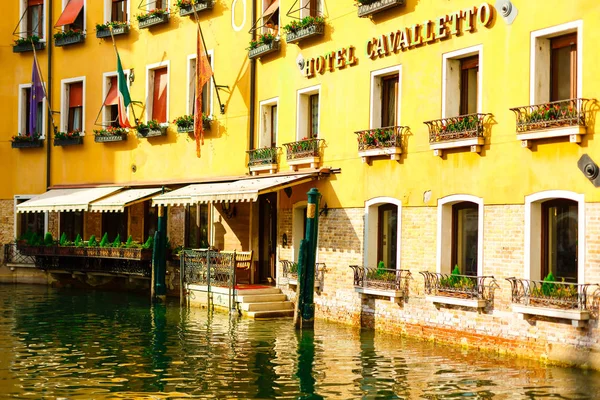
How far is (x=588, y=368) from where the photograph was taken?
12805 mm

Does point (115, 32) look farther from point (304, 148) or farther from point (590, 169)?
point (590, 169)

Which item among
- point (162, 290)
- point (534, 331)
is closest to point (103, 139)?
point (162, 290)

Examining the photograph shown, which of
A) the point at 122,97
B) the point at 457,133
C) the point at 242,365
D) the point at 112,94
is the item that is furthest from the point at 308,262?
the point at 112,94

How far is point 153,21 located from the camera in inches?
968

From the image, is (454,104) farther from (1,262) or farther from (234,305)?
(1,262)

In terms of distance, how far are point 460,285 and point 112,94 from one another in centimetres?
1436

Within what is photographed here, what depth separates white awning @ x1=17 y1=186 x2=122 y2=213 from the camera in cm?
2427

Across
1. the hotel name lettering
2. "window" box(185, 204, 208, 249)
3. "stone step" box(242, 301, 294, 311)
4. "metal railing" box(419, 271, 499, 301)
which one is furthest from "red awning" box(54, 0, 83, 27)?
"metal railing" box(419, 271, 499, 301)

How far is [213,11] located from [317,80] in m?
4.87

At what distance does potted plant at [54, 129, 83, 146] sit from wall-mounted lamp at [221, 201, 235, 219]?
259 inches

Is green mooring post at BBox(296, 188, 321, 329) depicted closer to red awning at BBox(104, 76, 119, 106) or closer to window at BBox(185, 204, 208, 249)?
window at BBox(185, 204, 208, 249)

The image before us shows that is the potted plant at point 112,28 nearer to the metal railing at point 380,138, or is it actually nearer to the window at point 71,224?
the window at point 71,224

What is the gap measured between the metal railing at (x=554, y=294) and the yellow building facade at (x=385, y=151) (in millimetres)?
28

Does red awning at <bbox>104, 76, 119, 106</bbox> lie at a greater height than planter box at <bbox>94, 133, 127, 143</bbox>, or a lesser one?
greater
